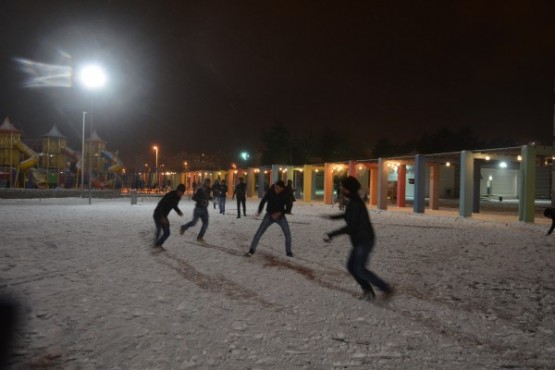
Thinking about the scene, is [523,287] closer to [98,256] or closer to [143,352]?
[143,352]

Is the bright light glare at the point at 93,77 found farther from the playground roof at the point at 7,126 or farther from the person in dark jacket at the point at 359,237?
the person in dark jacket at the point at 359,237

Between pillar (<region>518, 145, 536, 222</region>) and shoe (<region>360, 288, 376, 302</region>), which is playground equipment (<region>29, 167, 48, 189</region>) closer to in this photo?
pillar (<region>518, 145, 536, 222</region>)

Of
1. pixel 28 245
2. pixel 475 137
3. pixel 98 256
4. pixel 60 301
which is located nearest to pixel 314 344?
pixel 60 301

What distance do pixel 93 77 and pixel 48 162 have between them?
24325 mm

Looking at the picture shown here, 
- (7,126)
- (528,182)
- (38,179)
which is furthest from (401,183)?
(7,126)

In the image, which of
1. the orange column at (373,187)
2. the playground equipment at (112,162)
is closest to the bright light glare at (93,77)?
the orange column at (373,187)

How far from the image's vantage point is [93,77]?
84.6ft

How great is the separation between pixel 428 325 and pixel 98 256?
6.70 meters

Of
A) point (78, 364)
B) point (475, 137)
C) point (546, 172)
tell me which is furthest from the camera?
point (475, 137)

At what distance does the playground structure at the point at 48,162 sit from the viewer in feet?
131

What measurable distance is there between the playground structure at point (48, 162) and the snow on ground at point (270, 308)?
91.4 feet

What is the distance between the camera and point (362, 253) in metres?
5.71

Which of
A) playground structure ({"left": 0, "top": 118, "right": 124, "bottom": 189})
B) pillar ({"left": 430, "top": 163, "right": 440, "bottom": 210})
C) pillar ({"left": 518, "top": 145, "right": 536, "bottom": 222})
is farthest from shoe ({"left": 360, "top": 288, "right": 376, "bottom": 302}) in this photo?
playground structure ({"left": 0, "top": 118, "right": 124, "bottom": 189})

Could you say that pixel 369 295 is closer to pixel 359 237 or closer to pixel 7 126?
pixel 359 237
